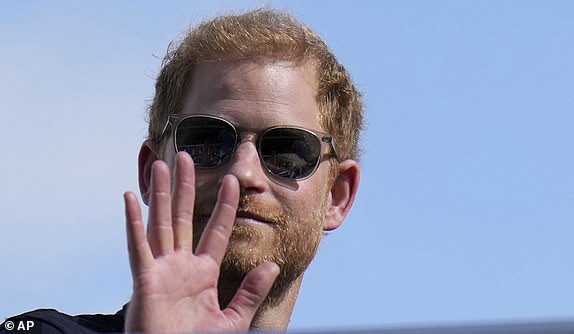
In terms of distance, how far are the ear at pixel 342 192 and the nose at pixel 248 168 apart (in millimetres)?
620

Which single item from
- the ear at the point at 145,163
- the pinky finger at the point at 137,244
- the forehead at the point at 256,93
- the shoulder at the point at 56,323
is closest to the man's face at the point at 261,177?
the forehead at the point at 256,93

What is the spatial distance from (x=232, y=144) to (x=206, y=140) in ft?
0.31

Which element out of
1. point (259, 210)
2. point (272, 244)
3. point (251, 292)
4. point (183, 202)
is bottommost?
point (251, 292)

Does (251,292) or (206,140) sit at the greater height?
(206,140)

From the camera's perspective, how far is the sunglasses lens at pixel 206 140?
353 cm

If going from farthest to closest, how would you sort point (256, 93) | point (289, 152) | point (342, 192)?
point (342, 192) → point (256, 93) → point (289, 152)

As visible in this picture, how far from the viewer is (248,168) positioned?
3.51 metres

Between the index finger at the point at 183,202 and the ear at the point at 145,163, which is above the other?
the ear at the point at 145,163

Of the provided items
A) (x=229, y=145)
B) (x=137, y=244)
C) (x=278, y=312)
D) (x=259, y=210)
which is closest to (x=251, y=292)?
(x=137, y=244)

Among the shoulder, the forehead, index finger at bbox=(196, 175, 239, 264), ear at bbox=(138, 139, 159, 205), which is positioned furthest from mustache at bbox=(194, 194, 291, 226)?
index finger at bbox=(196, 175, 239, 264)

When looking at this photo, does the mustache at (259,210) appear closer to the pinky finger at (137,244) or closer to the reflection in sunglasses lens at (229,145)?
the reflection in sunglasses lens at (229,145)

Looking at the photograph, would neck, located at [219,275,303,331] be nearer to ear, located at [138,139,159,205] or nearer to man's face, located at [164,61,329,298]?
man's face, located at [164,61,329,298]

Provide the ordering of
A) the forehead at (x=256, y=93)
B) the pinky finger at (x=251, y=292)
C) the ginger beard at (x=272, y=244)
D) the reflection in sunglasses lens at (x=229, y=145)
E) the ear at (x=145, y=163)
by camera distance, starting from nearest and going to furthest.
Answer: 1. the pinky finger at (x=251, y=292)
2. the ginger beard at (x=272, y=244)
3. the reflection in sunglasses lens at (x=229, y=145)
4. the forehead at (x=256, y=93)
5. the ear at (x=145, y=163)

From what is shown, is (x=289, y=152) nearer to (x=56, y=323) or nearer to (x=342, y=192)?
(x=342, y=192)
